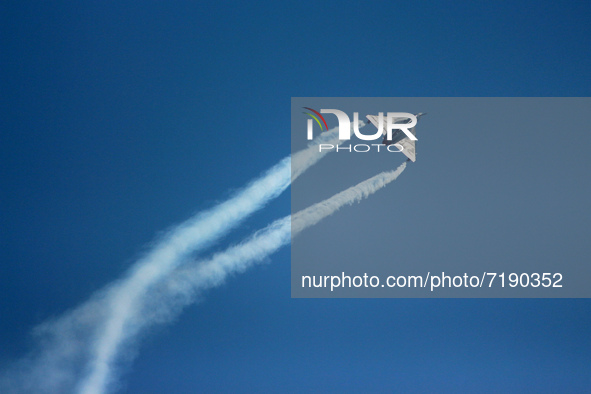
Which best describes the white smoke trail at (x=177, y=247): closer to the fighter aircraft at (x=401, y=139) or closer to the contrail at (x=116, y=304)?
the contrail at (x=116, y=304)

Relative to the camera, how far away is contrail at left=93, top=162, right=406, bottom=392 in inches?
165

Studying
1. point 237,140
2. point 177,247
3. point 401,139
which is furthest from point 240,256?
point 401,139

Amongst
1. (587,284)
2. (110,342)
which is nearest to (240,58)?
(110,342)

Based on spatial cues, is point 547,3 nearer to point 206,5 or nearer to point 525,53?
point 525,53

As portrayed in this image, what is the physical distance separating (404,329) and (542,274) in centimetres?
120

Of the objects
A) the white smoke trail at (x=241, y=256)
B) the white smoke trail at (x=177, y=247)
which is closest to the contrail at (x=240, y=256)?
the white smoke trail at (x=241, y=256)

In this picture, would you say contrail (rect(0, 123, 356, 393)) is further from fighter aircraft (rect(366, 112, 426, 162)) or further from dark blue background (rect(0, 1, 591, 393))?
fighter aircraft (rect(366, 112, 426, 162))

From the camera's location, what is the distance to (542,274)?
14.1 feet

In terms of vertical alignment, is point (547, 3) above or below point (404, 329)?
above

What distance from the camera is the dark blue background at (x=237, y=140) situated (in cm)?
423

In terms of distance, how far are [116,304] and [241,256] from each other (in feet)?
3.39

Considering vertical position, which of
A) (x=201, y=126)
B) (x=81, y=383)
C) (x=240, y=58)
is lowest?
(x=81, y=383)

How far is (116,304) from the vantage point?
13.7 feet

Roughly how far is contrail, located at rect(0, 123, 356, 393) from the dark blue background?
105mm
